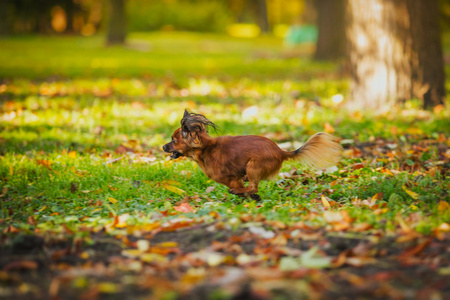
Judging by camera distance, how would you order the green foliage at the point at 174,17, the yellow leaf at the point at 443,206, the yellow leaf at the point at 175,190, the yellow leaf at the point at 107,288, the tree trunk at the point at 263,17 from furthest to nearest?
the tree trunk at the point at 263,17, the green foliage at the point at 174,17, the yellow leaf at the point at 175,190, the yellow leaf at the point at 443,206, the yellow leaf at the point at 107,288

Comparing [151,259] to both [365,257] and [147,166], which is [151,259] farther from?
[147,166]

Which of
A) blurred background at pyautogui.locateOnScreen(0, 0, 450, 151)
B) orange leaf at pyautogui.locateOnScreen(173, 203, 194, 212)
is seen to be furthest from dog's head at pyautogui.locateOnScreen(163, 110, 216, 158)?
blurred background at pyautogui.locateOnScreen(0, 0, 450, 151)

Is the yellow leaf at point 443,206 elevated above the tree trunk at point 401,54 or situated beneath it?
situated beneath

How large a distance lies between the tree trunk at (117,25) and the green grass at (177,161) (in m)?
15.1

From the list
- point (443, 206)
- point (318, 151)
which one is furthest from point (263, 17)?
point (443, 206)

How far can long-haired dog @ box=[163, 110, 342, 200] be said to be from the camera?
4598mm

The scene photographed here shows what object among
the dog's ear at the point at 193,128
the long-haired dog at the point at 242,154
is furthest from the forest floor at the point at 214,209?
the dog's ear at the point at 193,128

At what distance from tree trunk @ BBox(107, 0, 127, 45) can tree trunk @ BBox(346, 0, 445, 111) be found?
2036cm

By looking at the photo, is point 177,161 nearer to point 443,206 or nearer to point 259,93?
point 443,206

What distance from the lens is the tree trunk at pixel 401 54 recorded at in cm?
841

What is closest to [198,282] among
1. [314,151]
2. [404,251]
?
[404,251]

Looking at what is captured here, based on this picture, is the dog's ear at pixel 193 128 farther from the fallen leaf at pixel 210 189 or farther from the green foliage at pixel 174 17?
the green foliage at pixel 174 17

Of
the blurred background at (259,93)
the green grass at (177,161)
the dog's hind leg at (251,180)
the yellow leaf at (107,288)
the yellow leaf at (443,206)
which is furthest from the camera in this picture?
the blurred background at (259,93)

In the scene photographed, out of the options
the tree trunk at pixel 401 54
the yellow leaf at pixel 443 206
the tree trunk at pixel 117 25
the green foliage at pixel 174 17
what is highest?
the green foliage at pixel 174 17
